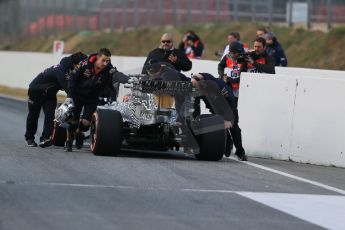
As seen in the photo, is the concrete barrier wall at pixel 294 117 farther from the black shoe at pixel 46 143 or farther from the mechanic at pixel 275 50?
the mechanic at pixel 275 50

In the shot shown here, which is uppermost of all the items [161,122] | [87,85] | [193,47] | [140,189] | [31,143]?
[193,47]

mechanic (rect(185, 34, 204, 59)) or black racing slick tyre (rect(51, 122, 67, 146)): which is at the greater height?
mechanic (rect(185, 34, 204, 59))

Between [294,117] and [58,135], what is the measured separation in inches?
139

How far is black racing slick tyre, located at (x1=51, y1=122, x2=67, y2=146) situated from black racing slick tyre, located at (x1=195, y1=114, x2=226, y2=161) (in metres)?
2.39

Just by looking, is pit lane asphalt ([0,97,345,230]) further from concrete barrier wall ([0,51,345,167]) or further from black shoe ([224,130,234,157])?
concrete barrier wall ([0,51,345,167])

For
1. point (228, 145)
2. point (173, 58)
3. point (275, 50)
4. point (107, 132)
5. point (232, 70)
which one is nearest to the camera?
point (107, 132)

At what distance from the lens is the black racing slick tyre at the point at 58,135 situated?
16.9m

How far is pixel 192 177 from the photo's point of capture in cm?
1333

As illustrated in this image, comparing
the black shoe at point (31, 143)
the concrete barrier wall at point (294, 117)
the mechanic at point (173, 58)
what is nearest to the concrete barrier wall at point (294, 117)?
the concrete barrier wall at point (294, 117)

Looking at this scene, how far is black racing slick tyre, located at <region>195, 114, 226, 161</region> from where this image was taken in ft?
50.8

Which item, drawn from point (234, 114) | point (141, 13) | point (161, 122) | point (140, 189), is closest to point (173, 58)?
point (234, 114)

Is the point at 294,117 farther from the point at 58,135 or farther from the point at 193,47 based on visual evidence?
the point at 193,47

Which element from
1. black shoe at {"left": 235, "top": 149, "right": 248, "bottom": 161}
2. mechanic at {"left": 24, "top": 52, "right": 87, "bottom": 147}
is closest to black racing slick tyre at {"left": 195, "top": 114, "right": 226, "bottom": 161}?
black shoe at {"left": 235, "top": 149, "right": 248, "bottom": 161}

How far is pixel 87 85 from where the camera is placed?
1623 cm
